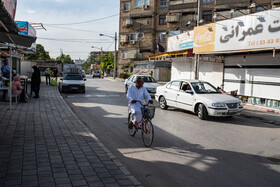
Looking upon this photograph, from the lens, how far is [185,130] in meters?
8.67

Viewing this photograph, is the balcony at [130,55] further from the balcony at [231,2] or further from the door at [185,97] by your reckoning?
the door at [185,97]

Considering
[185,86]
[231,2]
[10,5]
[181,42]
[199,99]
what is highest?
[231,2]

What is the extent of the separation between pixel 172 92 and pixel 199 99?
201 cm

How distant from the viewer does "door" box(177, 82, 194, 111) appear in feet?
37.4

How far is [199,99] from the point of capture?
1088cm

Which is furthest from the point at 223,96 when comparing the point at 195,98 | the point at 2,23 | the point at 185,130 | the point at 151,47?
the point at 151,47

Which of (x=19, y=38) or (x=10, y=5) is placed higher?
(x=10, y=5)

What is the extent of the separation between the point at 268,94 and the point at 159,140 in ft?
29.8

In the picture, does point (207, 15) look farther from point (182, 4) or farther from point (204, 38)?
point (204, 38)

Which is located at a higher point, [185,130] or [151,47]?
[151,47]

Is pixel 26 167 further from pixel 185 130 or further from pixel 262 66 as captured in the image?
pixel 262 66

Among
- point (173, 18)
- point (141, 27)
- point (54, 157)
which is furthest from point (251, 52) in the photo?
point (141, 27)

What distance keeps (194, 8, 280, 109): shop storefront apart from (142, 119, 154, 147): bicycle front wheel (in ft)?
27.2

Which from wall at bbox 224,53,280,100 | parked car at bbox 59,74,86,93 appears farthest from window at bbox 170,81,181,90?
parked car at bbox 59,74,86,93
